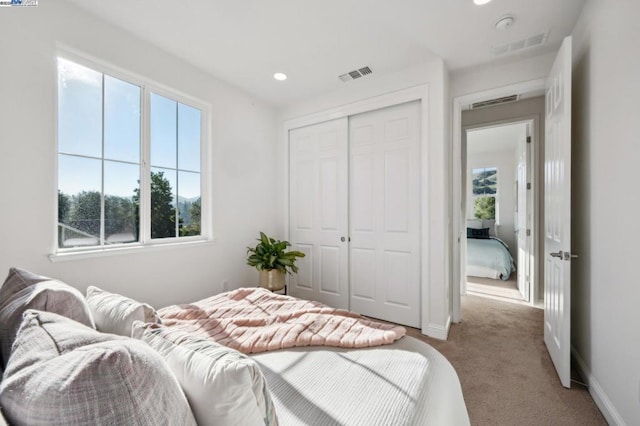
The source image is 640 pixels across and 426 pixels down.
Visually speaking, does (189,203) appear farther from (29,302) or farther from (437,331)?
(437,331)

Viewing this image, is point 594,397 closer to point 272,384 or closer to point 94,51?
point 272,384

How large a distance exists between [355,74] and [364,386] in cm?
289

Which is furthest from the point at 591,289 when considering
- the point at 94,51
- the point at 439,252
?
the point at 94,51

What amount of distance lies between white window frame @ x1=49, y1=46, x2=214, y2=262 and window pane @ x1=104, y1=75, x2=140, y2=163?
0.04m

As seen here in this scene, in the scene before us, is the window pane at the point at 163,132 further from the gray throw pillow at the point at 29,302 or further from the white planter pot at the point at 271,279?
the gray throw pillow at the point at 29,302

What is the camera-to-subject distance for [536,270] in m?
3.62

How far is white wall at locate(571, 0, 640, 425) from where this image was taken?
1398mm

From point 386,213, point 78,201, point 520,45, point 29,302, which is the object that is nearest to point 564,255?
point 386,213

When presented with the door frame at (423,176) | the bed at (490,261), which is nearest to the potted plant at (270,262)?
the door frame at (423,176)

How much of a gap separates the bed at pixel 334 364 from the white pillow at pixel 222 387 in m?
0.25

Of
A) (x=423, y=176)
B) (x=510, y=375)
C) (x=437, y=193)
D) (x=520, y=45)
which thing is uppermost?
(x=520, y=45)

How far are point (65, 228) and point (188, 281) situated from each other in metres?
1.05

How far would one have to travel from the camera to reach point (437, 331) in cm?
265

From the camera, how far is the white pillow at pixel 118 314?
1092 mm
